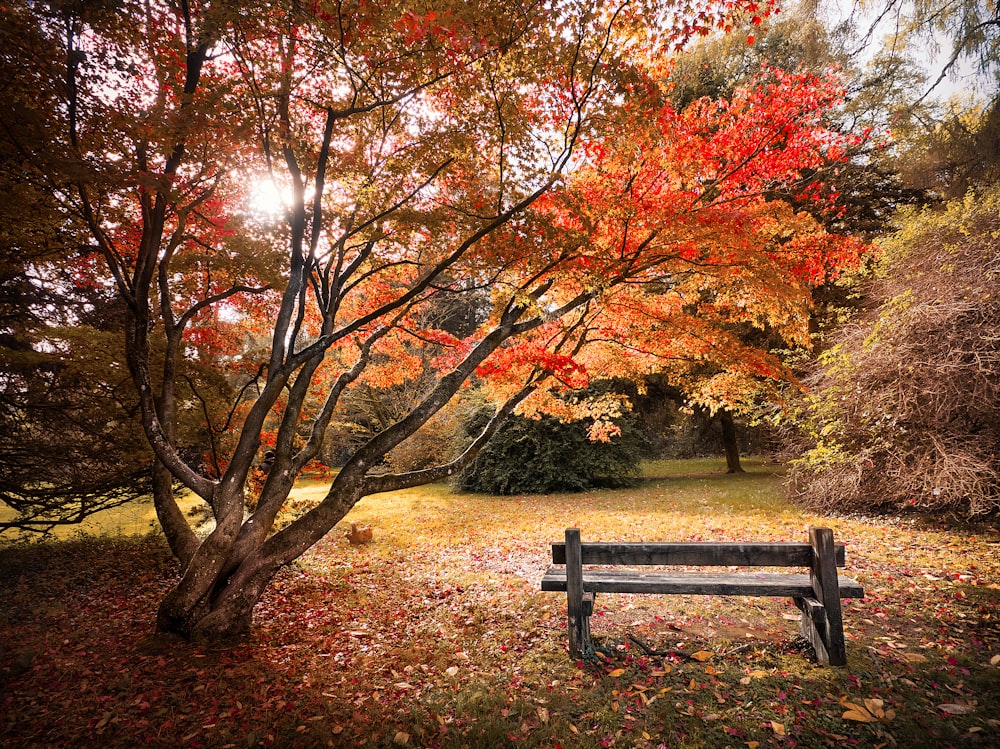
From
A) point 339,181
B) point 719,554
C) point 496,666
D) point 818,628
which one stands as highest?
point 339,181

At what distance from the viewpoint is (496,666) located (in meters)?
4.22

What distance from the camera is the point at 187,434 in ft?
26.5

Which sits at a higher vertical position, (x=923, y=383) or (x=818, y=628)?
(x=923, y=383)

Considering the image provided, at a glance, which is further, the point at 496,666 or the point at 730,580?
the point at 496,666

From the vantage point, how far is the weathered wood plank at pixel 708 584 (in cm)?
393

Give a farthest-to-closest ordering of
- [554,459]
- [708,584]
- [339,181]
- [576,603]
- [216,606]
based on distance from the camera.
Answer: [554,459] → [339,181] → [216,606] → [576,603] → [708,584]

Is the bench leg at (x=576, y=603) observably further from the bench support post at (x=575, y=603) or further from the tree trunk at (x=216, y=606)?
the tree trunk at (x=216, y=606)

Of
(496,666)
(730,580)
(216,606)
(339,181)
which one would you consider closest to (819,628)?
(730,580)

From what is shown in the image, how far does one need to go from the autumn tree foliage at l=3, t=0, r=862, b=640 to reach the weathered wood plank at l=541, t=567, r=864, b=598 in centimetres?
222

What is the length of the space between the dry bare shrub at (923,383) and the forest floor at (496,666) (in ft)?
4.41

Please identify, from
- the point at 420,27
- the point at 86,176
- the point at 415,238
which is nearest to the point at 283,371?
the point at 86,176

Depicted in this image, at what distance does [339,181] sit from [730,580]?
639cm

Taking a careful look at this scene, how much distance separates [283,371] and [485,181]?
3.52m

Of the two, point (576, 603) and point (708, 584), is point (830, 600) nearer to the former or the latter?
point (708, 584)
